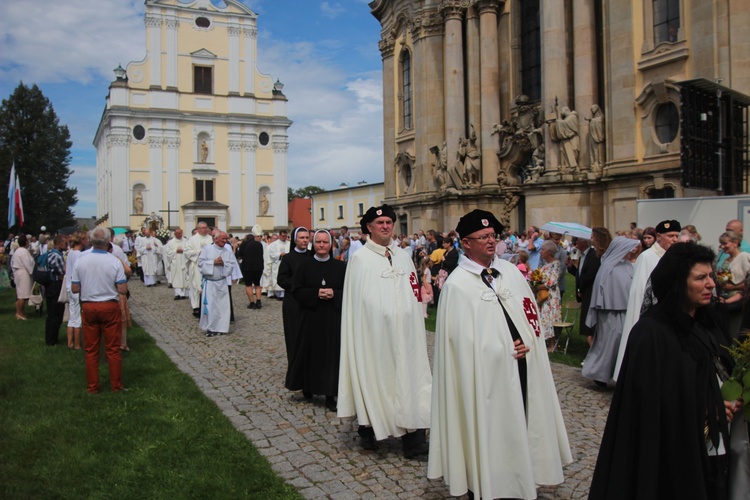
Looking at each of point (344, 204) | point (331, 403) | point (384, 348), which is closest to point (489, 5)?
point (331, 403)

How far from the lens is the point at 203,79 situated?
200 feet

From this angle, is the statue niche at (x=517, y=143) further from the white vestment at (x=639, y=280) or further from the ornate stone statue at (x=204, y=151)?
the ornate stone statue at (x=204, y=151)

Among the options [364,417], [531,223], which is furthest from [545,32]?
[364,417]

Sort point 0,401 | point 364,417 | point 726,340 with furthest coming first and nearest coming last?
point 0,401 → point 364,417 → point 726,340

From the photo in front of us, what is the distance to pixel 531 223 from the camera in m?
22.9

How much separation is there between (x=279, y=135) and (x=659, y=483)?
63.0 meters

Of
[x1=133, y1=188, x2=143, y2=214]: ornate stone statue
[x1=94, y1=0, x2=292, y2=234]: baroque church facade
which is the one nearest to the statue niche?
[x1=94, y1=0, x2=292, y2=234]: baroque church facade

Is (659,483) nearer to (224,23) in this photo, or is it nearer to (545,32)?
(545,32)

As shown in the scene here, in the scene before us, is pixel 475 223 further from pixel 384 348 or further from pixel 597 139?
pixel 597 139

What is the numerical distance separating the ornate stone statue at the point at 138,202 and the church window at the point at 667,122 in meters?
49.0

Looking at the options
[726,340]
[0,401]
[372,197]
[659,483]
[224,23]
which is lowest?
[0,401]

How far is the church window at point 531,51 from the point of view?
87.6ft

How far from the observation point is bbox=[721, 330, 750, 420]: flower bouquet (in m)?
3.08

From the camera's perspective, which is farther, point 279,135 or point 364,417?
point 279,135
